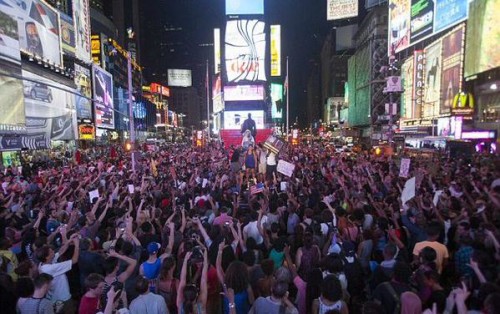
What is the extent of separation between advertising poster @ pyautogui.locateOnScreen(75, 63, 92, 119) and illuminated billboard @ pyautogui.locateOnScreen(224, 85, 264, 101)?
17170 millimetres

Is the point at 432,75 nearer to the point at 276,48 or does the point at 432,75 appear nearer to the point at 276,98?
the point at 276,48

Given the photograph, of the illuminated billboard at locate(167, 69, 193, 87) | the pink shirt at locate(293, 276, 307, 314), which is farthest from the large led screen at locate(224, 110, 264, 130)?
the illuminated billboard at locate(167, 69, 193, 87)

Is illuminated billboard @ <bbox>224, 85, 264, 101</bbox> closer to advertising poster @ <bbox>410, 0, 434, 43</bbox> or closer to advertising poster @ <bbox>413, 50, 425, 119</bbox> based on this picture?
advertising poster @ <bbox>413, 50, 425, 119</bbox>

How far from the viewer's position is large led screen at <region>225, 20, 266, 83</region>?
5709cm

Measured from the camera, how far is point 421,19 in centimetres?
4669

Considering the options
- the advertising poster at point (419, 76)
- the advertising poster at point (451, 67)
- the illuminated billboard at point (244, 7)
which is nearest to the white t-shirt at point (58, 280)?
the advertising poster at point (451, 67)

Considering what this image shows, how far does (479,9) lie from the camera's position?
3091 cm

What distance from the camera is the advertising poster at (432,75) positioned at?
4103 centimetres

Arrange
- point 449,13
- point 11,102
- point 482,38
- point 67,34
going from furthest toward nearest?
1. point 67,34
2. point 449,13
3. point 482,38
4. point 11,102

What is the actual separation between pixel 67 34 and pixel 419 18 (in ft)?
126

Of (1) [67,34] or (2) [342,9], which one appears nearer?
(1) [67,34]

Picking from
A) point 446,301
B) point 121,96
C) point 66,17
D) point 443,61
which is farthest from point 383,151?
point 121,96

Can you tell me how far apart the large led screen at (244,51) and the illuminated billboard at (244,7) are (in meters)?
2.77

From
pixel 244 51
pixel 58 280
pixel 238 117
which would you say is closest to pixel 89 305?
pixel 58 280
